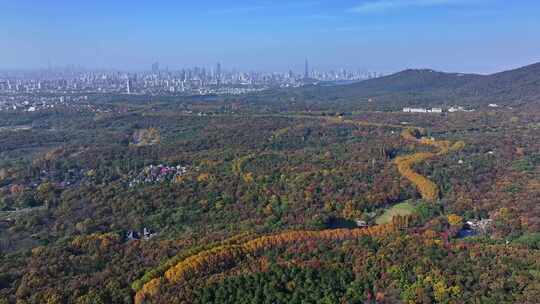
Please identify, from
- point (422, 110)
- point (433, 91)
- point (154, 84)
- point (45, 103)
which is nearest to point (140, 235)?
point (422, 110)

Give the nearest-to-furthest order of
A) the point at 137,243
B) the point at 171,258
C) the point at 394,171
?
1. the point at 171,258
2. the point at 137,243
3. the point at 394,171

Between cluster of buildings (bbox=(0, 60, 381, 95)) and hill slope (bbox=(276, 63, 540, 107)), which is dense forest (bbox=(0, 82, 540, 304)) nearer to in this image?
hill slope (bbox=(276, 63, 540, 107))

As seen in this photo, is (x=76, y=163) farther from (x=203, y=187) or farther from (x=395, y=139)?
(x=395, y=139)

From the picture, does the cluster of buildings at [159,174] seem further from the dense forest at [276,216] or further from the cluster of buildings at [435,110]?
the cluster of buildings at [435,110]

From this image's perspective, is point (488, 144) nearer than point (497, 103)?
Yes

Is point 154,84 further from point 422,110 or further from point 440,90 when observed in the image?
point 422,110

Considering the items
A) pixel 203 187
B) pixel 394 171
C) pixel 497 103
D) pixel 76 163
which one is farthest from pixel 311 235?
pixel 497 103

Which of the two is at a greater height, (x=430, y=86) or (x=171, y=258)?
(x=430, y=86)

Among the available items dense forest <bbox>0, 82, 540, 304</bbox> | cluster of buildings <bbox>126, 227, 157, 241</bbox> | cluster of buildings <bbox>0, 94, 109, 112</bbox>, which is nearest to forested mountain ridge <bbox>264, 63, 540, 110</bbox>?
dense forest <bbox>0, 82, 540, 304</bbox>
